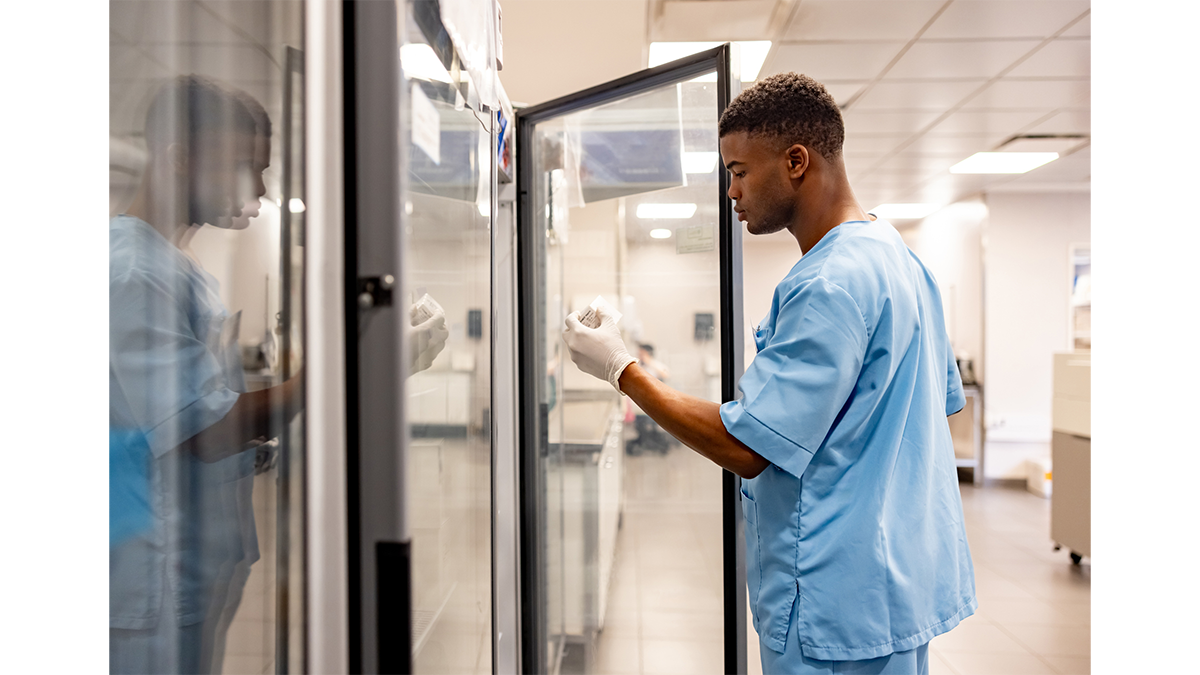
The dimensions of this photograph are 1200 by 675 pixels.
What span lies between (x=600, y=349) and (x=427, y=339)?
487 millimetres

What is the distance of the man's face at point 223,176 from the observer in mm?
649

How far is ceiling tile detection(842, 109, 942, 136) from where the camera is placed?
3863mm

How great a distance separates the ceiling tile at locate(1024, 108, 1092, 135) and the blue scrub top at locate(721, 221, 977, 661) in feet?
12.8

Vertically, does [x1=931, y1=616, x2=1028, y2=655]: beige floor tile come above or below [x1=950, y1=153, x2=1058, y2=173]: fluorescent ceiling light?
below

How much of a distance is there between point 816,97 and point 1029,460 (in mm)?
5838

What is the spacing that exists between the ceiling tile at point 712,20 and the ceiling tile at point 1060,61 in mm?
1441

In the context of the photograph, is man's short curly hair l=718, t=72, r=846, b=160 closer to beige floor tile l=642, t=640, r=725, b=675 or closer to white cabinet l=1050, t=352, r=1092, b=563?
beige floor tile l=642, t=640, r=725, b=675

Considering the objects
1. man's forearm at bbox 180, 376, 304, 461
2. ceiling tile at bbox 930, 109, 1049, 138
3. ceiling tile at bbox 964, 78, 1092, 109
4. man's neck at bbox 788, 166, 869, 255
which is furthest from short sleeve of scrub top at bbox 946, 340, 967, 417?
ceiling tile at bbox 930, 109, 1049, 138

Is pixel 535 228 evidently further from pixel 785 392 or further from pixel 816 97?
pixel 785 392

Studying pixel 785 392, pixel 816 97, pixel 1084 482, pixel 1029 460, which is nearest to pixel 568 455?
pixel 785 392

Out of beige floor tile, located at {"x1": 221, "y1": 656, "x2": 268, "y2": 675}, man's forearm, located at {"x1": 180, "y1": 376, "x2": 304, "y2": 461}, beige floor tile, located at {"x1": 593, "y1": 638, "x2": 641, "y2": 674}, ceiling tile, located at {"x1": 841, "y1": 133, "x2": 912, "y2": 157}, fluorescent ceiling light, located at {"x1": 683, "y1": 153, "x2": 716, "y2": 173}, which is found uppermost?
ceiling tile, located at {"x1": 841, "y1": 133, "x2": 912, "y2": 157}

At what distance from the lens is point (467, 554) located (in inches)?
42.1

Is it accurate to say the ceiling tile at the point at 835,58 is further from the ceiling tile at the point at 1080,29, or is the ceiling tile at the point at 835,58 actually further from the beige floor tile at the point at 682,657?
the beige floor tile at the point at 682,657

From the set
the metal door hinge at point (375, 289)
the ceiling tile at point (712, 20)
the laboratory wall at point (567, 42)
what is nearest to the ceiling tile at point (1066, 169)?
the ceiling tile at point (712, 20)
